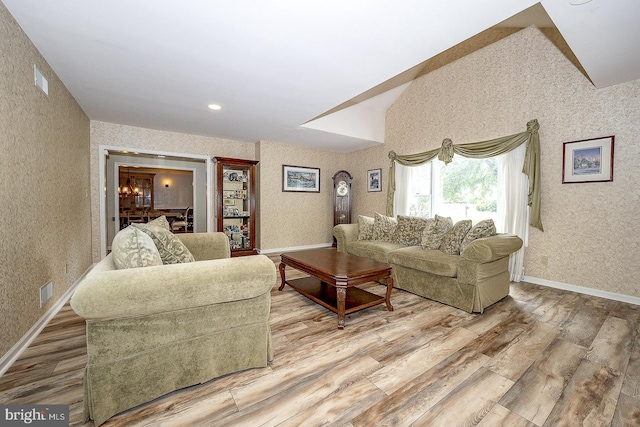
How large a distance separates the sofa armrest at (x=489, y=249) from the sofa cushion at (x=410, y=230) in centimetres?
94

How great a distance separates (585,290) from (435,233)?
1847 millimetres

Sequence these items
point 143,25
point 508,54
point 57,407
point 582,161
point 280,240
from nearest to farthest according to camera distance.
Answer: point 57,407 < point 143,25 < point 582,161 < point 508,54 < point 280,240

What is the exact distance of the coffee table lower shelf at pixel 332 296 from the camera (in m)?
2.40

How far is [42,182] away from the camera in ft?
7.36

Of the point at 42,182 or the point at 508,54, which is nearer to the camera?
the point at 42,182

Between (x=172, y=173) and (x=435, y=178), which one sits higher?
(x=172, y=173)

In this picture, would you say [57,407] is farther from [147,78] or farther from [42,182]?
[147,78]

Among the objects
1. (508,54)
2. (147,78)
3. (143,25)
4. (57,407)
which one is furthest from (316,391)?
(508,54)

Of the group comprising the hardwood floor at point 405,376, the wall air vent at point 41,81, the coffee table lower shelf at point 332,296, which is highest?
the wall air vent at point 41,81

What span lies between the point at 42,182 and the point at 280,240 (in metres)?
3.86

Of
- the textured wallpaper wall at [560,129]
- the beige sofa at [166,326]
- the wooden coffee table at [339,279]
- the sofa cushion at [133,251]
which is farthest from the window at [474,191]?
the sofa cushion at [133,251]

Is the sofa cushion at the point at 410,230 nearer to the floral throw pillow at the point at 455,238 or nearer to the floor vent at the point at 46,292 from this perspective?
the floral throw pillow at the point at 455,238

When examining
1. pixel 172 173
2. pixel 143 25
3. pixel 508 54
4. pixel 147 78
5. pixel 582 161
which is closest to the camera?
pixel 143 25

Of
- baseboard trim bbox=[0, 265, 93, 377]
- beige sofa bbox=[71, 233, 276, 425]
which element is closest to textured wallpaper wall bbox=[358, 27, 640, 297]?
beige sofa bbox=[71, 233, 276, 425]
